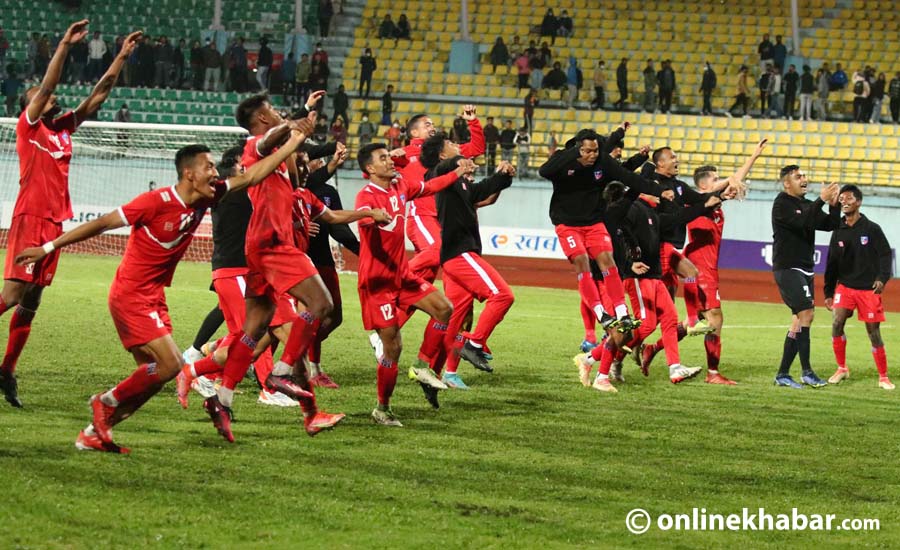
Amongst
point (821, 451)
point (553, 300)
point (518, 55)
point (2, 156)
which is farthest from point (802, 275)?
point (518, 55)

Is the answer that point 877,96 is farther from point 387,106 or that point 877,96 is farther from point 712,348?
point 712,348

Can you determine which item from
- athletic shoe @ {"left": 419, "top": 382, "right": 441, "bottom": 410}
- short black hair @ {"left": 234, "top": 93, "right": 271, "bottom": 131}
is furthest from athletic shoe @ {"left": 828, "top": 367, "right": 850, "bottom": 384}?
short black hair @ {"left": 234, "top": 93, "right": 271, "bottom": 131}

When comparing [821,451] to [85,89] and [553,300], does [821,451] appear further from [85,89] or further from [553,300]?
[85,89]

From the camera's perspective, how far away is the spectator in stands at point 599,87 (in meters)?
35.8

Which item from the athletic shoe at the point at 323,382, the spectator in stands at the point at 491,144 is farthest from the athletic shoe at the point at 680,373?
the spectator in stands at the point at 491,144

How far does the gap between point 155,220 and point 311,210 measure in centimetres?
201

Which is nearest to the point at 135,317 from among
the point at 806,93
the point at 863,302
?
the point at 863,302

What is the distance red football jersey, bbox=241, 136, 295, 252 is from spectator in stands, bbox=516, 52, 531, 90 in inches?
1107

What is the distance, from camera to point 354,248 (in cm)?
1269

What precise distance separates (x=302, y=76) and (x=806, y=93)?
13277 mm

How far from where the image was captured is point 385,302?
32.5ft

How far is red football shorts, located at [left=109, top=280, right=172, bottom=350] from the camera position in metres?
8.08

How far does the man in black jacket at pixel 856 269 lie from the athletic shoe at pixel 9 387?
8679mm

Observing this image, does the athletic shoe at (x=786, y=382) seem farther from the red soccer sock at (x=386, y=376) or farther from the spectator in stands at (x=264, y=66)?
the spectator in stands at (x=264, y=66)
